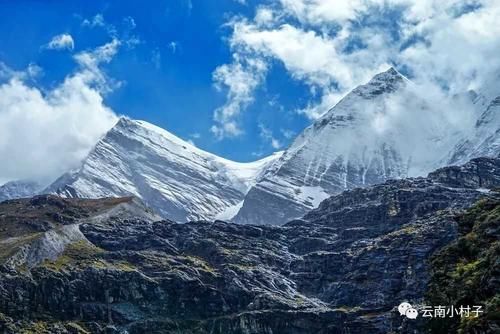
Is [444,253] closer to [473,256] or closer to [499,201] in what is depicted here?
[473,256]

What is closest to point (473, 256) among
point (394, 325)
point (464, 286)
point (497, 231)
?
point (497, 231)

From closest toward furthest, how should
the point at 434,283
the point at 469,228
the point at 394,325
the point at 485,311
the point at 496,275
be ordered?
1. the point at 485,311
2. the point at 496,275
3. the point at 434,283
4. the point at 469,228
5. the point at 394,325

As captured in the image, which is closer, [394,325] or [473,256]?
[473,256]

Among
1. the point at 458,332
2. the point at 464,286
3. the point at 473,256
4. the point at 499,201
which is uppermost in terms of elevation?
the point at 499,201

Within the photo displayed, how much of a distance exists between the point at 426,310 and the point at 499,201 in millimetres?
37094

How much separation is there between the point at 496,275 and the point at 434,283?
56.7 feet

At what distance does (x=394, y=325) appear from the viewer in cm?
19025

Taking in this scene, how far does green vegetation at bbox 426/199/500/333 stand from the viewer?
98113 mm

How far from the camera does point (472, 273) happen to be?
112438mm

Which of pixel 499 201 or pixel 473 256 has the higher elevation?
pixel 499 201

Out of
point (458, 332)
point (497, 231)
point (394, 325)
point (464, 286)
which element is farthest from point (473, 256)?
point (394, 325)

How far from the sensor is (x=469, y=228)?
13600cm

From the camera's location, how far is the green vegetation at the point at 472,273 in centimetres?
9811

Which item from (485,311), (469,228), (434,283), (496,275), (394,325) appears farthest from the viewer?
(394,325)
